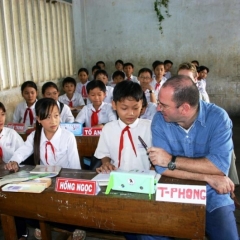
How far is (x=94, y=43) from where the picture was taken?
24.8ft

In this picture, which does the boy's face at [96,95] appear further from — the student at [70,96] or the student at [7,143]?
the student at [70,96]

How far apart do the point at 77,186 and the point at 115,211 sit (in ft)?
0.71

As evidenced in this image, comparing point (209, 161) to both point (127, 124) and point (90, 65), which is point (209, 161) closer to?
point (127, 124)

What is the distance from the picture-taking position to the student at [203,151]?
150 cm

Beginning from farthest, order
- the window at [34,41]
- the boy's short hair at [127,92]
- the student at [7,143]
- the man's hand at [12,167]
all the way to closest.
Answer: the window at [34,41] < the student at [7,143] < the boy's short hair at [127,92] < the man's hand at [12,167]

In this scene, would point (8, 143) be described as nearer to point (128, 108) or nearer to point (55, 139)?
point (55, 139)

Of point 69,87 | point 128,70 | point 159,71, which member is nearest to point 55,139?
point 69,87

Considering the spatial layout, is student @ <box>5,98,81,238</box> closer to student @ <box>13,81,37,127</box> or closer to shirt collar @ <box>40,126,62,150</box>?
shirt collar @ <box>40,126,62,150</box>

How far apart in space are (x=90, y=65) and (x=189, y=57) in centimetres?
248

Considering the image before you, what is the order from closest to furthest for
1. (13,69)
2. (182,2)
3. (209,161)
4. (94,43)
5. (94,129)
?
1. (209,161)
2. (94,129)
3. (13,69)
4. (182,2)
5. (94,43)

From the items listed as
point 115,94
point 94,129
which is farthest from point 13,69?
point 115,94

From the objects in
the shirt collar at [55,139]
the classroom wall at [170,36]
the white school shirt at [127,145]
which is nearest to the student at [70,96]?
the classroom wall at [170,36]

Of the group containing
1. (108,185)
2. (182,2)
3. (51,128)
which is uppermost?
(182,2)

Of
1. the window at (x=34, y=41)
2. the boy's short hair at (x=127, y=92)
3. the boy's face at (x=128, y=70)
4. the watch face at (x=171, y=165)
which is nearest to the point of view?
the watch face at (x=171, y=165)
